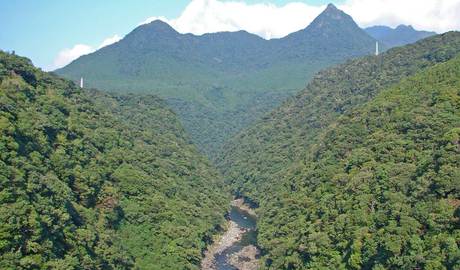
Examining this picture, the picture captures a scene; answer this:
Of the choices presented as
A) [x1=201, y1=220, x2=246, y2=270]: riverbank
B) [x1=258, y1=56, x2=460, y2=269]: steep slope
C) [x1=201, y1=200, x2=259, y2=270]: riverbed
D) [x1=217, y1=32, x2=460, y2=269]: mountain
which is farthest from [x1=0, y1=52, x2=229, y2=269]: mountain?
[x1=258, y1=56, x2=460, y2=269]: steep slope

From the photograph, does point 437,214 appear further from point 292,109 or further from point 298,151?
point 292,109

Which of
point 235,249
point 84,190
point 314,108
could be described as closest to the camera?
point 84,190

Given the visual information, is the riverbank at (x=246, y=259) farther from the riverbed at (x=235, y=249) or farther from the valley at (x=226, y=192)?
the valley at (x=226, y=192)

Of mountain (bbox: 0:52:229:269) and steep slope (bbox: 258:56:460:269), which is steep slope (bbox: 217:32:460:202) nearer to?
mountain (bbox: 0:52:229:269)

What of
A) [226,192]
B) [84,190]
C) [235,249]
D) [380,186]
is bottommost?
[235,249]

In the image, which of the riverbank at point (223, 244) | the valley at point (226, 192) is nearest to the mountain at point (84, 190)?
the valley at point (226, 192)

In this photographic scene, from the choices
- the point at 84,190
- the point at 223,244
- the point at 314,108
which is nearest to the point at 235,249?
the point at 223,244

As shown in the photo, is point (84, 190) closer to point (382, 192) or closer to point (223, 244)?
point (223, 244)
